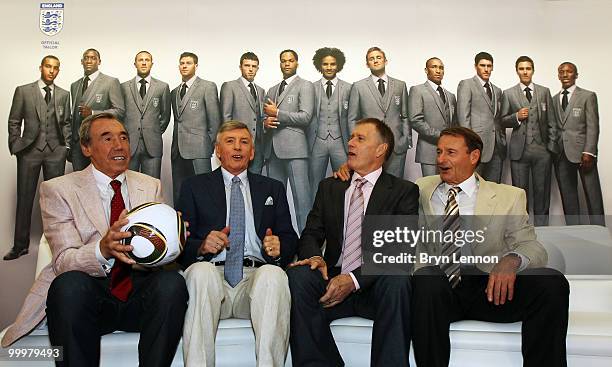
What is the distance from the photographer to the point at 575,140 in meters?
4.54

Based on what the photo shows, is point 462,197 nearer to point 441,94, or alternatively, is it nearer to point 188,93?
point 441,94

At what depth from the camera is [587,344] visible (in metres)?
2.90

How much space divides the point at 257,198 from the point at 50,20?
2157 millimetres

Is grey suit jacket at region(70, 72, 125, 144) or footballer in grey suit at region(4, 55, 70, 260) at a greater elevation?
grey suit jacket at region(70, 72, 125, 144)

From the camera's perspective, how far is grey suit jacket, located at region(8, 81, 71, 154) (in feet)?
14.5

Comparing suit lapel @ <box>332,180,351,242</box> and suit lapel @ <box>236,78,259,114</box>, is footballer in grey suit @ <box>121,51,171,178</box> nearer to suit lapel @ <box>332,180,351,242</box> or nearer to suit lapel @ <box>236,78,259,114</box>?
suit lapel @ <box>236,78,259,114</box>

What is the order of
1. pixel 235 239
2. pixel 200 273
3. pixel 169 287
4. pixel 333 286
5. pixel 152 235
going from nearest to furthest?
pixel 152 235
pixel 169 287
pixel 200 273
pixel 333 286
pixel 235 239

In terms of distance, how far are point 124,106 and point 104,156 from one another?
1303mm

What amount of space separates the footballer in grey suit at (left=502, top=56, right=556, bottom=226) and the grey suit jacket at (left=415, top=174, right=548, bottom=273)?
3.82 feet

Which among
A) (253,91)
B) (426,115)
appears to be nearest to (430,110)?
(426,115)

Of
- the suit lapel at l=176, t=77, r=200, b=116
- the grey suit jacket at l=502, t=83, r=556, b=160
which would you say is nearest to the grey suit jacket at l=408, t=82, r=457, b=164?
the grey suit jacket at l=502, t=83, r=556, b=160

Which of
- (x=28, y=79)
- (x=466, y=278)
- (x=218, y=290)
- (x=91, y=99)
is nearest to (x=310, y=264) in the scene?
(x=218, y=290)

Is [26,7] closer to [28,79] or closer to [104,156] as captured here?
[28,79]

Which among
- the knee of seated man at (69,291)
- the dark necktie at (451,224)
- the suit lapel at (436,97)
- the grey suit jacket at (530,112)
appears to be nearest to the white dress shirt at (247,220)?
the knee of seated man at (69,291)
